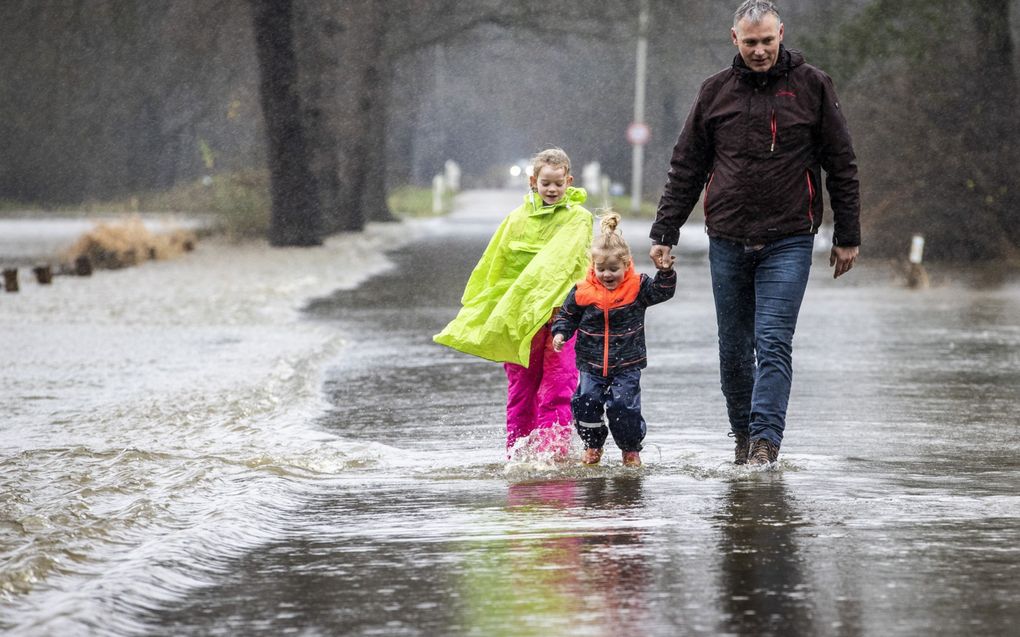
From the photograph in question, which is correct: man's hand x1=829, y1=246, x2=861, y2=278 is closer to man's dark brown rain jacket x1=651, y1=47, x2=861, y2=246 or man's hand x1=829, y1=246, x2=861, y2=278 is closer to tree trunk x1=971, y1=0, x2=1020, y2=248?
man's dark brown rain jacket x1=651, y1=47, x2=861, y2=246

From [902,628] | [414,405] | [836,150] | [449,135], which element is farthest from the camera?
[449,135]

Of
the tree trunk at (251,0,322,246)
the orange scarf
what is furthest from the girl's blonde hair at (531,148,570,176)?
the tree trunk at (251,0,322,246)

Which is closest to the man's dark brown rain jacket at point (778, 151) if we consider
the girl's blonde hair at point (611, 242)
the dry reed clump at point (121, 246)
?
the girl's blonde hair at point (611, 242)

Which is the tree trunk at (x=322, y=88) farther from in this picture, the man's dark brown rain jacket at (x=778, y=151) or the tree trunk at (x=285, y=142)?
the man's dark brown rain jacket at (x=778, y=151)

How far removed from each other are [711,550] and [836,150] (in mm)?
2099

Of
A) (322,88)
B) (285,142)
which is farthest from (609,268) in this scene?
(322,88)

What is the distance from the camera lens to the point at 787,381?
683 centimetres

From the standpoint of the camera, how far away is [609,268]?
702 centimetres

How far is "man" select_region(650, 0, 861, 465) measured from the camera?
6.66 meters

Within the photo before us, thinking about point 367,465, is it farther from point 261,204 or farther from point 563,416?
point 261,204

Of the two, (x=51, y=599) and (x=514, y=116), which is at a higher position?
(x=514, y=116)

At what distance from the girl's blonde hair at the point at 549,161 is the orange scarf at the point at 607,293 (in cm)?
55

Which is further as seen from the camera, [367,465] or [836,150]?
[367,465]

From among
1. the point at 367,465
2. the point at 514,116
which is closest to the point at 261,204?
the point at 367,465
